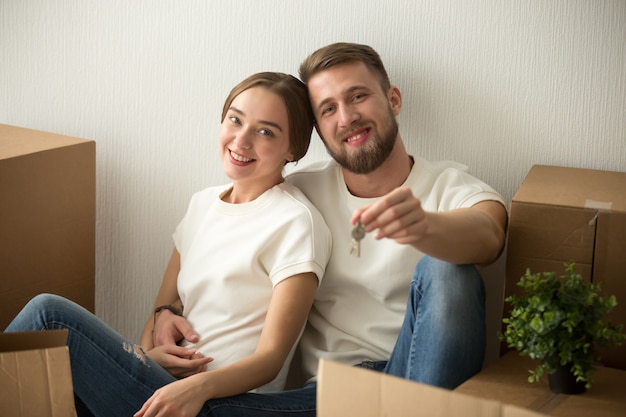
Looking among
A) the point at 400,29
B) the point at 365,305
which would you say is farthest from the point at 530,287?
the point at 400,29

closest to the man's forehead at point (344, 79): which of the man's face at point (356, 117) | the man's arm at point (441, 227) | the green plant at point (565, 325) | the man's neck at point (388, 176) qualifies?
the man's face at point (356, 117)

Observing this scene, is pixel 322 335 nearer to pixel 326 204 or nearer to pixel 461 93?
pixel 326 204

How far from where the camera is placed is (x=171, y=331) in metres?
1.75

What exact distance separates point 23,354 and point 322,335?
714mm

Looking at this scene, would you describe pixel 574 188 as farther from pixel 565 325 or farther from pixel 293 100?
pixel 293 100

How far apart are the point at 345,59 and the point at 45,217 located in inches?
31.3

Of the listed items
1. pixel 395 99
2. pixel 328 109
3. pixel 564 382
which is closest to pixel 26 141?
pixel 328 109

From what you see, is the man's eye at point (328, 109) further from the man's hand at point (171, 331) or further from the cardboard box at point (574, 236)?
the man's hand at point (171, 331)

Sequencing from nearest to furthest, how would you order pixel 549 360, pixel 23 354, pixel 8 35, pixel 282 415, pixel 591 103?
1. pixel 23 354
2. pixel 549 360
3. pixel 282 415
4. pixel 591 103
5. pixel 8 35

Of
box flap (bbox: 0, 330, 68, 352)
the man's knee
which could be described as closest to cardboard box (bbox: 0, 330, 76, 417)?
box flap (bbox: 0, 330, 68, 352)

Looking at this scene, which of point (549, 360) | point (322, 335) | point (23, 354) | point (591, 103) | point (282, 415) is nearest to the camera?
point (23, 354)

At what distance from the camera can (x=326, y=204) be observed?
176 centimetres

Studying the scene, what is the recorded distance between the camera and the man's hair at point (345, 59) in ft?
5.52

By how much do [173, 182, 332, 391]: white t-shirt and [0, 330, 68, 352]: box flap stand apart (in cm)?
43
